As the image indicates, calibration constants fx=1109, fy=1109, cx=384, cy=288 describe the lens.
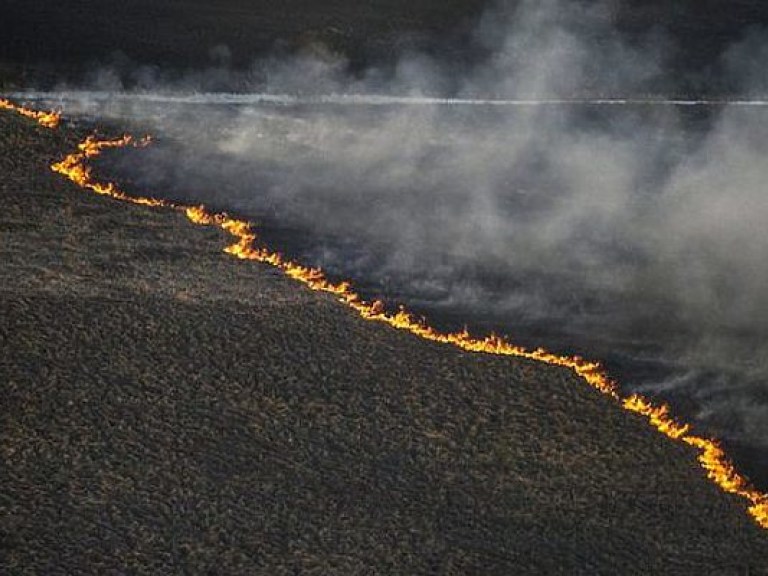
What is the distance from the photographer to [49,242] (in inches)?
316

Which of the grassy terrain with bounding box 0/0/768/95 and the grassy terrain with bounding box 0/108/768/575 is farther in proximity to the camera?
the grassy terrain with bounding box 0/0/768/95

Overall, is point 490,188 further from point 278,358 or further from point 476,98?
point 278,358

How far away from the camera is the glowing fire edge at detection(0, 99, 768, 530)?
6.20 meters

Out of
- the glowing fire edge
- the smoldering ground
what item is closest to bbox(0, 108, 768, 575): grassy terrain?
the glowing fire edge

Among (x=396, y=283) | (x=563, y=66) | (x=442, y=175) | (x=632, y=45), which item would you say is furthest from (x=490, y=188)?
(x=632, y=45)

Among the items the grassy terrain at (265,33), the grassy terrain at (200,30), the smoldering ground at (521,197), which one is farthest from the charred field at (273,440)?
the grassy terrain at (200,30)

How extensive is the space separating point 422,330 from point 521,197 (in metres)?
2.99

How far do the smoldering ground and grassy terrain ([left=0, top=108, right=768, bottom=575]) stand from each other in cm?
76

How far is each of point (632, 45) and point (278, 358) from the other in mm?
10786

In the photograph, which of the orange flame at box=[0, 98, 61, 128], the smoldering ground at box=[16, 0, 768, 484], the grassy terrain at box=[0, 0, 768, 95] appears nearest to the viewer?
the smoldering ground at box=[16, 0, 768, 484]

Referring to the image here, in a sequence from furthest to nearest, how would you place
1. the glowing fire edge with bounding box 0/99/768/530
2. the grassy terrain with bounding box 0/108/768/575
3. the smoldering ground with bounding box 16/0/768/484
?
the smoldering ground with bounding box 16/0/768/484, the glowing fire edge with bounding box 0/99/768/530, the grassy terrain with bounding box 0/108/768/575

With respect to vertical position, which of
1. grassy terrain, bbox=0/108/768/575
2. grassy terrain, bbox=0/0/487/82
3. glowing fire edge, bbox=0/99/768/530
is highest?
grassy terrain, bbox=0/0/487/82

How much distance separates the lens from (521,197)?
1002cm

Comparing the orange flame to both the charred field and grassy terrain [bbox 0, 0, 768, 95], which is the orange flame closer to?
grassy terrain [bbox 0, 0, 768, 95]
